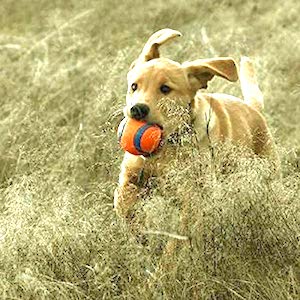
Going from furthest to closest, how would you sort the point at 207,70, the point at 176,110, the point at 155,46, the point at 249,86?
the point at 249,86, the point at 155,46, the point at 207,70, the point at 176,110

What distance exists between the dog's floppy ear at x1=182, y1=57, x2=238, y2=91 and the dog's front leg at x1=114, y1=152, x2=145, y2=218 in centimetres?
46

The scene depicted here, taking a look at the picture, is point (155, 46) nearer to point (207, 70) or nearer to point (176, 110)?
point (207, 70)

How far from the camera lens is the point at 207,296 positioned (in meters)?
3.09

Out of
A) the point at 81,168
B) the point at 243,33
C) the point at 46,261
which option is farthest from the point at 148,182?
the point at 243,33

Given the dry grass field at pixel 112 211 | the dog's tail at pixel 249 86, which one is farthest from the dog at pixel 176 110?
the dog's tail at pixel 249 86

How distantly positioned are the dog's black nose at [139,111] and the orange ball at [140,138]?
0.16 feet

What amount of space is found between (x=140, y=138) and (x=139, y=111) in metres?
0.16

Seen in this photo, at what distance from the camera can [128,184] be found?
12.4ft

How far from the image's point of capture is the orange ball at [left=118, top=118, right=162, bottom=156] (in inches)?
141

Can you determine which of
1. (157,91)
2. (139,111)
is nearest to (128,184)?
(139,111)

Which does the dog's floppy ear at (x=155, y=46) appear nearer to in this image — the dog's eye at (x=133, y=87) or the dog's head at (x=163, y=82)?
the dog's head at (x=163, y=82)

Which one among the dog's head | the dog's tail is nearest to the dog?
the dog's head

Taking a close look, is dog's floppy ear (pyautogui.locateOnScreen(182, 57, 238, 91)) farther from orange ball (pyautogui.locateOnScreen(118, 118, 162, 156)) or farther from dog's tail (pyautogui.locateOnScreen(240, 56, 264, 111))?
dog's tail (pyautogui.locateOnScreen(240, 56, 264, 111))

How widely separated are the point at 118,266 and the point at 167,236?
22 cm
